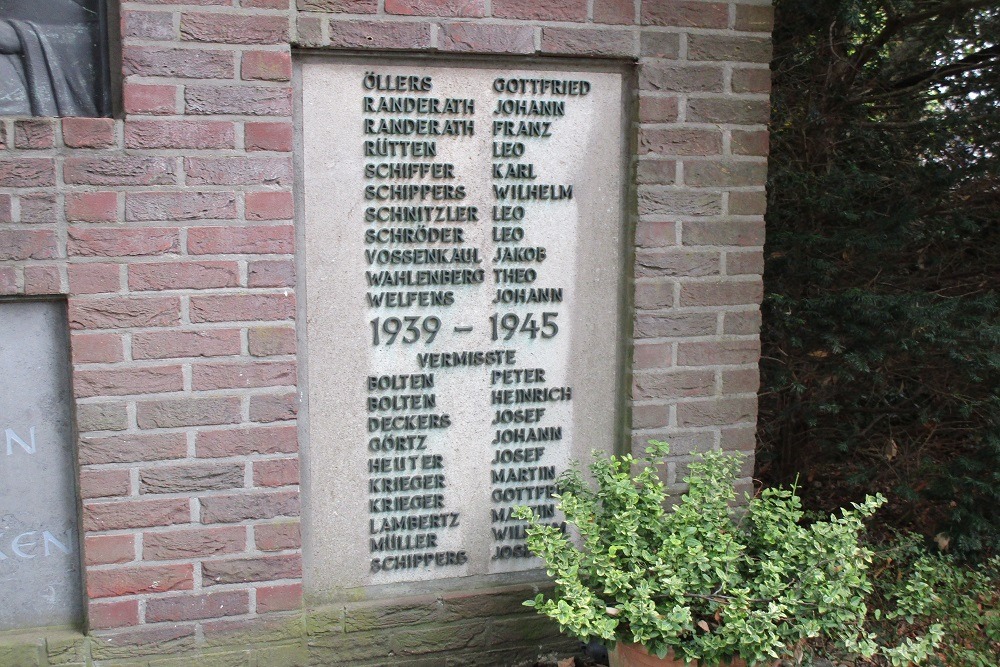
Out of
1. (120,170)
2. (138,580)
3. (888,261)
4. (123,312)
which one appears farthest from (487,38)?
(888,261)

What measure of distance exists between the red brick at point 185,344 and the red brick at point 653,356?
4.43 feet

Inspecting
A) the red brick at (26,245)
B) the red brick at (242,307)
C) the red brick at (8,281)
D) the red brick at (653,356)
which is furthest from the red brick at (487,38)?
the red brick at (8,281)

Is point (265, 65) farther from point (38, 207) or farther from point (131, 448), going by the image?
point (131, 448)

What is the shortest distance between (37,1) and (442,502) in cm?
203

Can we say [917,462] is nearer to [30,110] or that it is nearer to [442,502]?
[442,502]

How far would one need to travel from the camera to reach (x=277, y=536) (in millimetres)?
2719

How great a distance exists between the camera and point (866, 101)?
431 cm

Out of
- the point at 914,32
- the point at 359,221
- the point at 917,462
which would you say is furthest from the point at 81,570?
the point at 914,32

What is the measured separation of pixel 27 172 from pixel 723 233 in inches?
88.2

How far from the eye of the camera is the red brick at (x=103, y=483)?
8.41 feet

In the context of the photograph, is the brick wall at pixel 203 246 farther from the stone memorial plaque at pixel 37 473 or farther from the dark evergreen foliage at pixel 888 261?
the dark evergreen foliage at pixel 888 261

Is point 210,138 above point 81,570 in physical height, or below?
above

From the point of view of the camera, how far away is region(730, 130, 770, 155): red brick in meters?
2.97

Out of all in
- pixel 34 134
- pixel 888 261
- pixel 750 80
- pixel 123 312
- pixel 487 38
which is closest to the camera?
pixel 34 134
